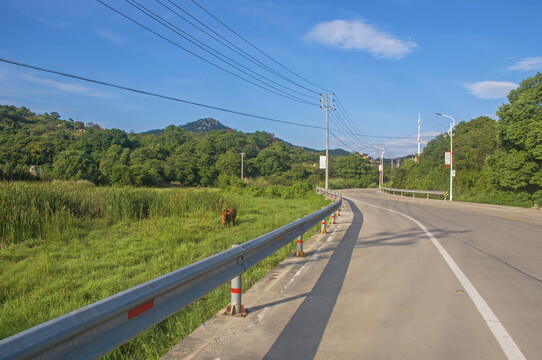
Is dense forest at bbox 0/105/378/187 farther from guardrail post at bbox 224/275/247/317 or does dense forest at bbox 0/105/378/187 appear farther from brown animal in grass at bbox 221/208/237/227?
guardrail post at bbox 224/275/247/317

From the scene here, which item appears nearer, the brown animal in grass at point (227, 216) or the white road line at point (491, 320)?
the white road line at point (491, 320)

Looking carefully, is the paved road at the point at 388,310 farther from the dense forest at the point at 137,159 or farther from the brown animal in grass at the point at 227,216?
the dense forest at the point at 137,159

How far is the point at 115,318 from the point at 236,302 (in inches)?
87.2

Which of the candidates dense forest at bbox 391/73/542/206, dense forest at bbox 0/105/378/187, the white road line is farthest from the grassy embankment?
dense forest at bbox 391/73/542/206

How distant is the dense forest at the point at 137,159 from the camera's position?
49156mm

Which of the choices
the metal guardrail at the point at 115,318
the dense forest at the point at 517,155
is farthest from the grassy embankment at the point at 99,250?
the dense forest at the point at 517,155

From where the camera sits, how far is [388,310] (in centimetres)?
492

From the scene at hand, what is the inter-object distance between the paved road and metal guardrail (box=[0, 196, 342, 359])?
63 centimetres

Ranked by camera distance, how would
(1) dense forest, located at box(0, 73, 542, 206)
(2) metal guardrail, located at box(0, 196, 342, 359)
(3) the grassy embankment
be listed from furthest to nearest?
(1) dense forest, located at box(0, 73, 542, 206)
(3) the grassy embankment
(2) metal guardrail, located at box(0, 196, 342, 359)

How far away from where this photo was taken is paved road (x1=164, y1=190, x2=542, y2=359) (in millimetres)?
3730

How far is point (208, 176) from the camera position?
93.5 m

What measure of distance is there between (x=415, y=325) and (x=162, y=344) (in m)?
2.89

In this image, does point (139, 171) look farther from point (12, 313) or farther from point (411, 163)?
point (12, 313)

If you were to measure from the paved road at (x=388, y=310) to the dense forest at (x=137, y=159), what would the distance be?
22530mm
